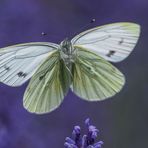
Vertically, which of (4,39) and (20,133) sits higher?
(4,39)

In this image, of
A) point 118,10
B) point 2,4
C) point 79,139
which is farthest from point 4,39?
point 79,139

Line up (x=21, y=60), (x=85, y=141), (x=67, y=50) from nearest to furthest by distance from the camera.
→ (x=85, y=141), (x=21, y=60), (x=67, y=50)

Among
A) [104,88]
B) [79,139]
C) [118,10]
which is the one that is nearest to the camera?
[79,139]

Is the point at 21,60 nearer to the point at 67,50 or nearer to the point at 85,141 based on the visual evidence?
the point at 67,50

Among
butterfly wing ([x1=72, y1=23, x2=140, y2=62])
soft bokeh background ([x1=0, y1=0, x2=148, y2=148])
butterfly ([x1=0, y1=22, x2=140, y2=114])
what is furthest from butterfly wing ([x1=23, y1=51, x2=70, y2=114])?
soft bokeh background ([x1=0, y1=0, x2=148, y2=148])

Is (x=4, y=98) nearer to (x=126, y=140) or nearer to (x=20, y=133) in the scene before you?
(x=20, y=133)

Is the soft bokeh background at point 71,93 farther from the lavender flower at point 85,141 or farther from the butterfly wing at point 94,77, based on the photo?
the lavender flower at point 85,141

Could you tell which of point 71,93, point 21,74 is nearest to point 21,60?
point 21,74
